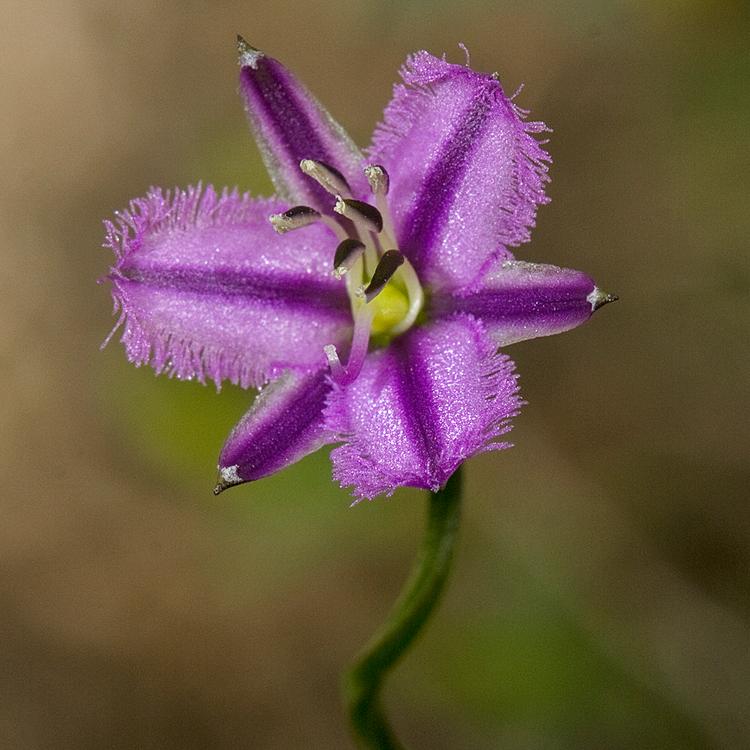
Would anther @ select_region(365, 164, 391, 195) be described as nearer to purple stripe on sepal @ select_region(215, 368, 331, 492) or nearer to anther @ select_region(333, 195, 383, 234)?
anther @ select_region(333, 195, 383, 234)

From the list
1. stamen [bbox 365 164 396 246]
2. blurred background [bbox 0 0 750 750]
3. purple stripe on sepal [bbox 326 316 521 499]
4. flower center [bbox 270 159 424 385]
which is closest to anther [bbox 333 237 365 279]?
flower center [bbox 270 159 424 385]

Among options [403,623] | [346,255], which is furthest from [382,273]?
[403,623]

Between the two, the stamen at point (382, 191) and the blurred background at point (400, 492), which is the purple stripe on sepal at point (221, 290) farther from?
the blurred background at point (400, 492)

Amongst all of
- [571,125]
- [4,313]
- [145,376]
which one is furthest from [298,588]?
[571,125]

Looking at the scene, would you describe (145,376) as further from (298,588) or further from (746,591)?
(746,591)

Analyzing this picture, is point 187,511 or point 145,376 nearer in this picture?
point 145,376

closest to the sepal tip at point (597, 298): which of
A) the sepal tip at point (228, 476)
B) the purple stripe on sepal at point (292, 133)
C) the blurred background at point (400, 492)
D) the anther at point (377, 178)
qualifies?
the anther at point (377, 178)

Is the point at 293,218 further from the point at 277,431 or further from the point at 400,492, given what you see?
the point at 400,492
